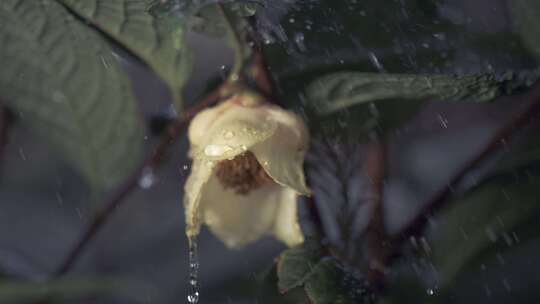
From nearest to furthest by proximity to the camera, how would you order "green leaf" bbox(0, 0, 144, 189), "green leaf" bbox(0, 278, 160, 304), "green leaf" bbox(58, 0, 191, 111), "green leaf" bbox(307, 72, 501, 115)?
"green leaf" bbox(307, 72, 501, 115) < "green leaf" bbox(58, 0, 191, 111) < "green leaf" bbox(0, 0, 144, 189) < "green leaf" bbox(0, 278, 160, 304)

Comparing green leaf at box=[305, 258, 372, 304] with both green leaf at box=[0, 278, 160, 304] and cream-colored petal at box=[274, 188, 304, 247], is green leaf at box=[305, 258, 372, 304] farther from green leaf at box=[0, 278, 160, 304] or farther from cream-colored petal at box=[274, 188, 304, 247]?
green leaf at box=[0, 278, 160, 304]

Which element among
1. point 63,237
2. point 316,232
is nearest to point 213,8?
point 316,232

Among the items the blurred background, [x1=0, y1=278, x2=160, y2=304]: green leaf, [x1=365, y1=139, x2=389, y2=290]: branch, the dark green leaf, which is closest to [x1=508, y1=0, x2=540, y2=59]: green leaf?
the blurred background

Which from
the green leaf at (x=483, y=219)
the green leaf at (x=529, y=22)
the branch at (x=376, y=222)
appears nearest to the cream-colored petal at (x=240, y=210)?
the branch at (x=376, y=222)

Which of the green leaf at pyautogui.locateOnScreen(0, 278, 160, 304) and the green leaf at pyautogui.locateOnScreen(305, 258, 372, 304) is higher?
the green leaf at pyautogui.locateOnScreen(305, 258, 372, 304)

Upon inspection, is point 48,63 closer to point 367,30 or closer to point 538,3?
point 367,30

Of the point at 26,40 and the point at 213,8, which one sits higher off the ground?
the point at 213,8
